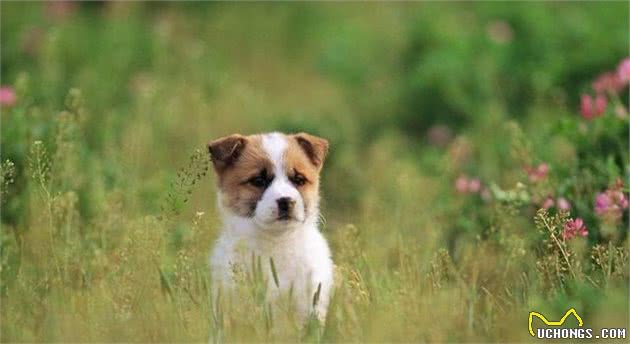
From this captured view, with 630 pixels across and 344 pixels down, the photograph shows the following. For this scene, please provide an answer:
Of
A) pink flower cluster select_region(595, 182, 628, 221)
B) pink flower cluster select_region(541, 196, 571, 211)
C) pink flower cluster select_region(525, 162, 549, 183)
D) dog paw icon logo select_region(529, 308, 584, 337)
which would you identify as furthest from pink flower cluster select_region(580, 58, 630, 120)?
dog paw icon logo select_region(529, 308, 584, 337)

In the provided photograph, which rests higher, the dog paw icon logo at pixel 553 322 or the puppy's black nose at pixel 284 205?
the puppy's black nose at pixel 284 205

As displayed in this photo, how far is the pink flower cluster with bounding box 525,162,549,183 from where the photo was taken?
7.24 metres

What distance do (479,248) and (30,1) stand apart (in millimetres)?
8534

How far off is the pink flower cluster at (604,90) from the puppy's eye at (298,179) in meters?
2.46

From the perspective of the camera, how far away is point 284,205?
5980 mm

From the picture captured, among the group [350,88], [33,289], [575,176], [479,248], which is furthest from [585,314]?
[350,88]

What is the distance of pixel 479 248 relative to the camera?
683cm

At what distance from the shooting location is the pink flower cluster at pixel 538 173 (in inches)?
285

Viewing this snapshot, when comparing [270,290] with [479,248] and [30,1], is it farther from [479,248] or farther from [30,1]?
[30,1]

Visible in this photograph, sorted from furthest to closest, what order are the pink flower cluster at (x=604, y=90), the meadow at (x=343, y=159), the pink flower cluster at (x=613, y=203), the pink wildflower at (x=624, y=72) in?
the pink wildflower at (x=624, y=72)
the pink flower cluster at (x=604, y=90)
the pink flower cluster at (x=613, y=203)
the meadow at (x=343, y=159)

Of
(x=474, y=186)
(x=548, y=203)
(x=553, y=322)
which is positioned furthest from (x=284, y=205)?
(x=474, y=186)

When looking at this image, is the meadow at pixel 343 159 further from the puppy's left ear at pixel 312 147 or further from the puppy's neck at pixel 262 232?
the puppy's left ear at pixel 312 147

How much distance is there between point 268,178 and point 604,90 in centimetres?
383

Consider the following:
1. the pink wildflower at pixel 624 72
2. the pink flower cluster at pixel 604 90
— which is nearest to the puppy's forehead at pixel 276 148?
the pink flower cluster at pixel 604 90
